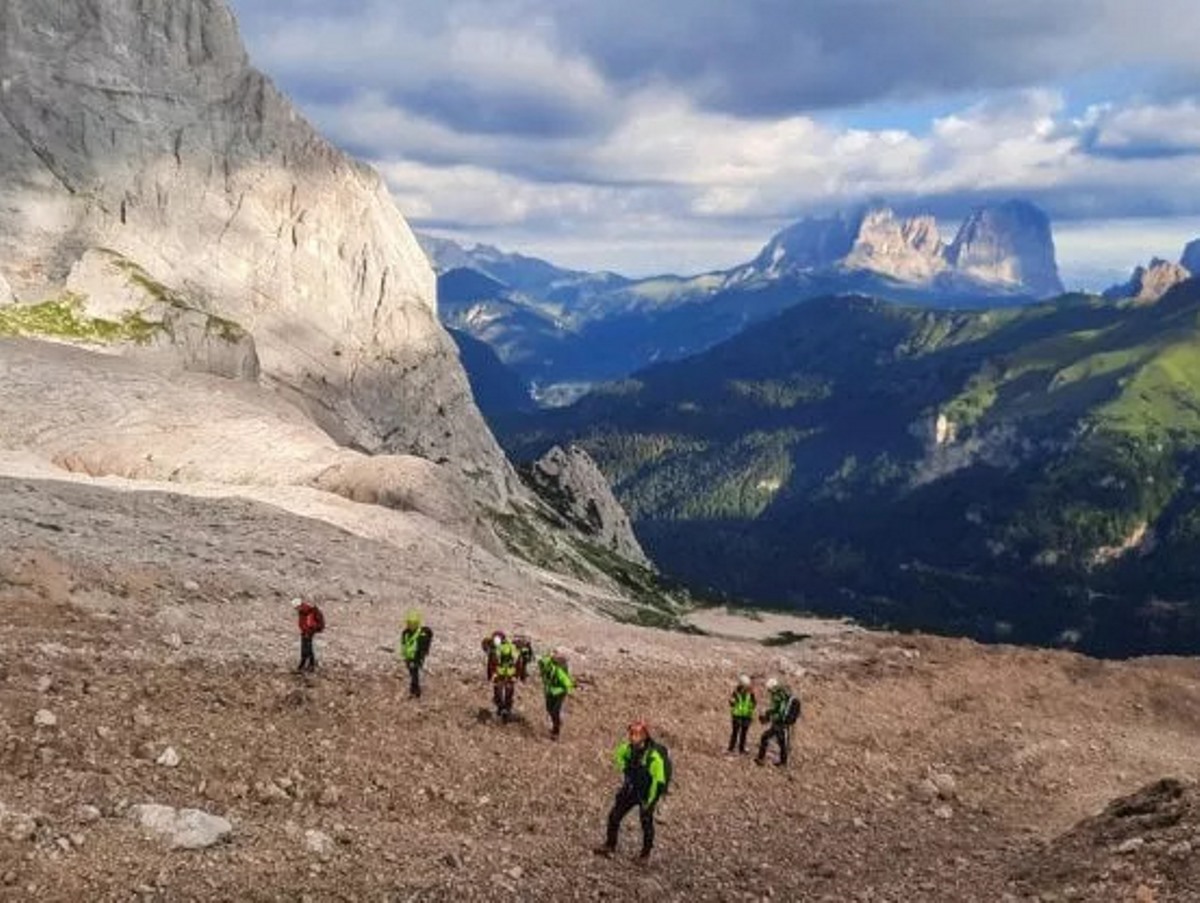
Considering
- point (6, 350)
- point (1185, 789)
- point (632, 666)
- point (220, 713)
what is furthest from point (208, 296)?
point (1185, 789)

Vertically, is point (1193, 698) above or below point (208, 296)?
below

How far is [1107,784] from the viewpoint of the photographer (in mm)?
36250

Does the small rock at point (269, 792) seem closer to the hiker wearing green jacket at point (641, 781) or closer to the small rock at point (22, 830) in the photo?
the small rock at point (22, 830)

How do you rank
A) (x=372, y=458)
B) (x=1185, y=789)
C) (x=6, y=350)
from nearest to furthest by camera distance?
1. (x=1185, y=789)
2. (x=372, y=458)
3. (x=6, y=350)

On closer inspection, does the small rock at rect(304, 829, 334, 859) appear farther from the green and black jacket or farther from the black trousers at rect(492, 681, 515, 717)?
the black trousers at rect(492, 681, 515, 717)

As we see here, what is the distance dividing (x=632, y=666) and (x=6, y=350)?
205 feet

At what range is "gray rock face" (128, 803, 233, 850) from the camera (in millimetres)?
18469

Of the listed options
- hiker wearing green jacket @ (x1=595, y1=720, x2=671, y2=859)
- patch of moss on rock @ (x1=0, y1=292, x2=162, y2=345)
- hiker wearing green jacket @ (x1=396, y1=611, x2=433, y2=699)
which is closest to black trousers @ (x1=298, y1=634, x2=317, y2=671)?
hiker wearing green jacket @ (x1=396, y1=611, x2=433, y2=699)

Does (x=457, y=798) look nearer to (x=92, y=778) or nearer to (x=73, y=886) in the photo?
(x=92, y=778)

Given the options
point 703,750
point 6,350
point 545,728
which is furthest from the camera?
point 6,350

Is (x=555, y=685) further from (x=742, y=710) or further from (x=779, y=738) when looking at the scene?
(x=779, y=738)

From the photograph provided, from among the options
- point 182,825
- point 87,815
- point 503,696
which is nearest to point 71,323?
point 503,696

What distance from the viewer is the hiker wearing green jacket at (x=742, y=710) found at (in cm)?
3181

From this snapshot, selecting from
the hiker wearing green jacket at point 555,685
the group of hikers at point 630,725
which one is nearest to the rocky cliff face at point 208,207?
the group of hikers at point 630,725
